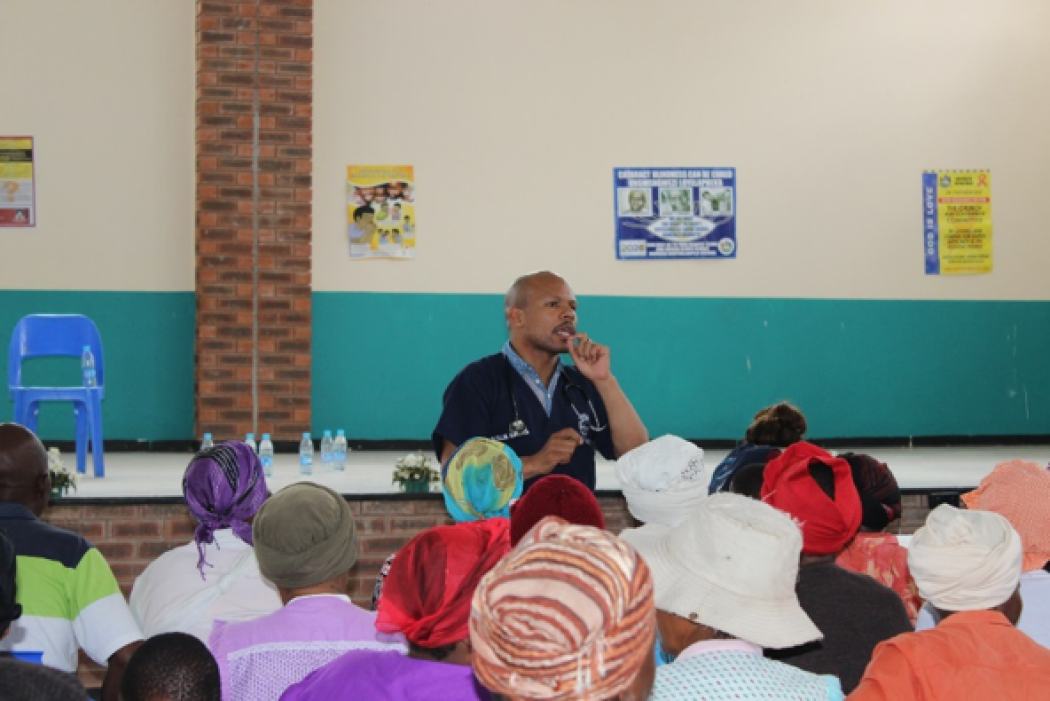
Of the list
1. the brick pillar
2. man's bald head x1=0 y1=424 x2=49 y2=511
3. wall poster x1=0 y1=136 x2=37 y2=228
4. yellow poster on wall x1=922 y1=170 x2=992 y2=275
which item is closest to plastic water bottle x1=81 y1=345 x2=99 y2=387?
the brick pillar

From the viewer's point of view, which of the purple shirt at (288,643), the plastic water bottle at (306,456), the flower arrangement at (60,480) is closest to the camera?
the purple shirt at (288,643)

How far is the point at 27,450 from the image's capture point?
270 cm

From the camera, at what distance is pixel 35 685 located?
4.82 feet

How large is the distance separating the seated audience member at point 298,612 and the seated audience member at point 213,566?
14.6 inches

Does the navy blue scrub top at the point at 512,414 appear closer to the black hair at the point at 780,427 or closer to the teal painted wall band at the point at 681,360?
the black hair at the point at 780,427

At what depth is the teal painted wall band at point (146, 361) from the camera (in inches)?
351

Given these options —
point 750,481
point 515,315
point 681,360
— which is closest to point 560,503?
point 750,481

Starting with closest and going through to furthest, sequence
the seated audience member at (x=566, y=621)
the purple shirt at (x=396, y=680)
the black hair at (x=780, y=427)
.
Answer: the seated audience member at (x=566, y=621) → the purple shirt at (x=396, y=680) → the black hair at (x=780, y=427)

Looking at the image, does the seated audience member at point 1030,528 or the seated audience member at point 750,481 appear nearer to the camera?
the seated audience member at point 1030,528

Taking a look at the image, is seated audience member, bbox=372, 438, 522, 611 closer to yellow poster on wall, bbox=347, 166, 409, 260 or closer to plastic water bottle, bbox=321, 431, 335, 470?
plastic water bottle, bbox=321, 431, 335, 470

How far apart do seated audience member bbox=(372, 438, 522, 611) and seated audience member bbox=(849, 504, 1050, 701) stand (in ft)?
3.53

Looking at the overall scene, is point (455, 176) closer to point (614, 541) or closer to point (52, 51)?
point (52, 51)

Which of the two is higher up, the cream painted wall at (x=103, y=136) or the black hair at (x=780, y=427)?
the cream painted wall at (x=103, y=136)

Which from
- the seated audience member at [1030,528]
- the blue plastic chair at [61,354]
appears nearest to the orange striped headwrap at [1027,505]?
the seated audience member at [1030,528]
